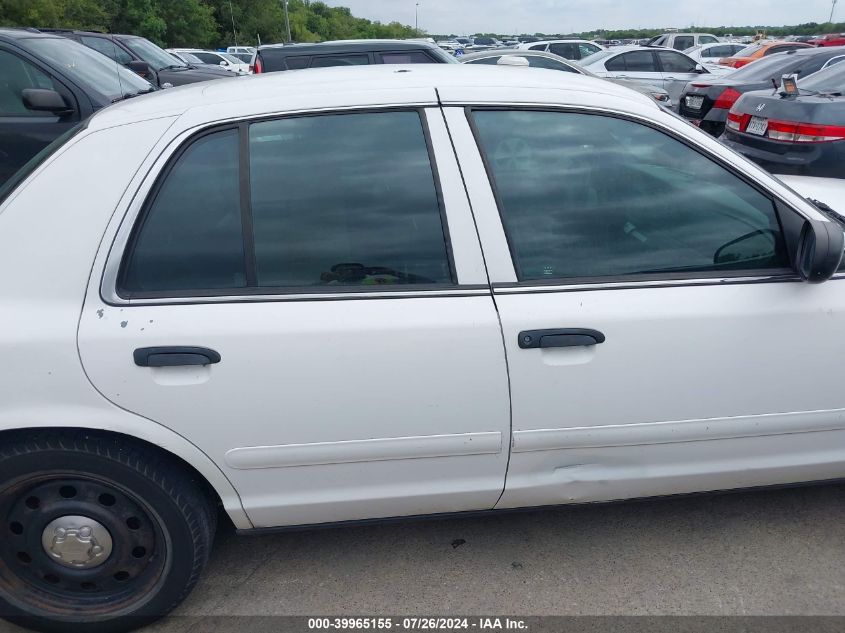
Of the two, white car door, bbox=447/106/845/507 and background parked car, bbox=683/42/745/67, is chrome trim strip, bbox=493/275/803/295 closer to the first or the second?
white car door, bbox=447/106/845/507

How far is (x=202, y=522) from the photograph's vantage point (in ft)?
7.08

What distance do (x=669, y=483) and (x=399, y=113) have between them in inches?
59.5

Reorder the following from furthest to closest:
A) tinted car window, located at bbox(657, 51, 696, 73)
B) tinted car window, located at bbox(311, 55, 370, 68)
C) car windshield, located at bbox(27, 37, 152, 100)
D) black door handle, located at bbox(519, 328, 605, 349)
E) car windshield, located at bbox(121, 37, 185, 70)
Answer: tinted car window, located at bbox(657, 51, 696, 73)
car windshield, located at bbox(121, 37, 185, 70)
tinted car window, located at bbox(311, 55, 370, 68)
car windshield, located at bbox(27, 37, 152, 100)
black door handle, located at bbox(519, 328, 605, 349)

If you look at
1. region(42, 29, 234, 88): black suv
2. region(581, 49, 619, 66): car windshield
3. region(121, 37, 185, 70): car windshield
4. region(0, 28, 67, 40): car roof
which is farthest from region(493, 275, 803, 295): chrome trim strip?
region(581, 49, 619, 66): car windshield

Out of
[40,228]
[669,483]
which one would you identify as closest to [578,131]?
[669,483]

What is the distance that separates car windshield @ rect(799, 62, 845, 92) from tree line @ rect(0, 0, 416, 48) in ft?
59.9

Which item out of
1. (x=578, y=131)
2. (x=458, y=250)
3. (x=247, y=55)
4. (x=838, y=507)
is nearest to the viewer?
(x=458, y=250)

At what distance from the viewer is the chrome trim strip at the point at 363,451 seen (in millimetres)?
2061

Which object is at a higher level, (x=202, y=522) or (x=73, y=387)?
(x=73, y=387)

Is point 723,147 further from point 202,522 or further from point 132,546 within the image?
point 132,546

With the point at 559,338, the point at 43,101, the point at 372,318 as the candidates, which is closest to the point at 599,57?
the point at 43,101

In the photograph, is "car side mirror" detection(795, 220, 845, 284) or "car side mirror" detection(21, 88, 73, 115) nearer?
→ "car side mirror" detection(795, 220, 845, 284)

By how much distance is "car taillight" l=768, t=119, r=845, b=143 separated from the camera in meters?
5.46

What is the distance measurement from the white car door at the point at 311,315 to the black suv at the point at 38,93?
144 inches
